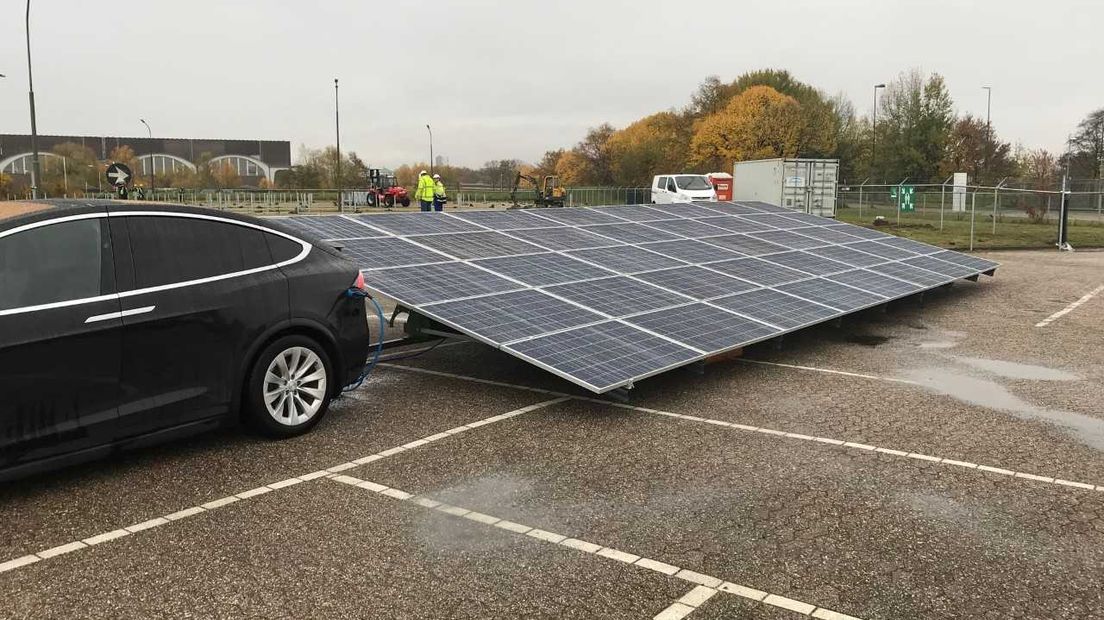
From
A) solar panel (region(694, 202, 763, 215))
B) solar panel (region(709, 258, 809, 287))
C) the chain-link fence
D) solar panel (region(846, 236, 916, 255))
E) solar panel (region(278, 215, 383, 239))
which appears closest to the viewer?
solar panel (region(278, 215, 383, 239))

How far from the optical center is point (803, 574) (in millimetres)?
4215

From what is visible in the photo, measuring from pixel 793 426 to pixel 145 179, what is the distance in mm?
98606

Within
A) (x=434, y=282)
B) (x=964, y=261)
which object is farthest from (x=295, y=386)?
(x=964, y=261)

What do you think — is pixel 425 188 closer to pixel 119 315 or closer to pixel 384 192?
pixel 119 315

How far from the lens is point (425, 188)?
2527 cm

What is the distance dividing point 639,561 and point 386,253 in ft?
18.8

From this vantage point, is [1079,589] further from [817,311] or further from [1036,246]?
[1036,246]

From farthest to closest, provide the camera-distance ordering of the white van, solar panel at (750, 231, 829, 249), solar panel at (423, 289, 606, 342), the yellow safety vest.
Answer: the white van → the yellow safety vest → solar panel at (750, 231, 829, 249) → solar panel at (423, 289, 606, 342)

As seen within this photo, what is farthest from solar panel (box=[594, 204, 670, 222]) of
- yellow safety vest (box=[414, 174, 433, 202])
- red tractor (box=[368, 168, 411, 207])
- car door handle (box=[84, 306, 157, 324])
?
red tractor (box=[368, 168, 411, 207])

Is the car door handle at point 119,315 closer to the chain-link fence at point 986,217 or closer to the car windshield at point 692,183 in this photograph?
the chain-link fence at point 986,217

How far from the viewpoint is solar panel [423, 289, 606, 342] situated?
7.45m

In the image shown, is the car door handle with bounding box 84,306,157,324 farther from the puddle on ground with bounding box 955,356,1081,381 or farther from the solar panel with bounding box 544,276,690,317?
the puddle on ground with bounding box 955,356,1081,381

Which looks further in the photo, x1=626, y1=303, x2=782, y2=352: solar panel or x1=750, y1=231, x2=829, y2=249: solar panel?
x1=750, y1=231, x2=829, y2=249: solar panel

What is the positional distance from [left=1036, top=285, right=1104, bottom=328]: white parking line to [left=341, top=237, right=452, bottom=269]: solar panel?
8811 mm
